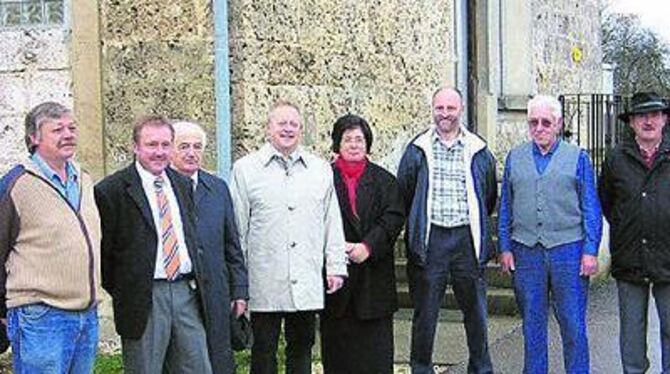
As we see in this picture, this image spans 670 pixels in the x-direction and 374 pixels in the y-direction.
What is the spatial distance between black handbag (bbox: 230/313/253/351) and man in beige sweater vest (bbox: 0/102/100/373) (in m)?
1.01

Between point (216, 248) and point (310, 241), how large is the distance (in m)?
0.69

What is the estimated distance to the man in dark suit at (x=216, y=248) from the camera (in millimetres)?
6098

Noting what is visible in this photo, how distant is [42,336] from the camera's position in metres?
5.34

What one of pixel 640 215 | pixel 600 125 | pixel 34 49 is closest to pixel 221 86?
pixel 34 49

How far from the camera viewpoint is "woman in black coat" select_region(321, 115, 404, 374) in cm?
697

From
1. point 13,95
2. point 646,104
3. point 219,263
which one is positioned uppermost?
point 13,95

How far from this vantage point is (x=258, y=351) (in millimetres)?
6738

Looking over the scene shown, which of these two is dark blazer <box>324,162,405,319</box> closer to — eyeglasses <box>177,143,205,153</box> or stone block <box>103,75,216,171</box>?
eyeglasses <box>177,143,205,153</box>

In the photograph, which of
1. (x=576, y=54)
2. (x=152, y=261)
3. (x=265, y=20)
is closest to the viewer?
(x=152, y=261)

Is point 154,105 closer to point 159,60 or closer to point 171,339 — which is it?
point 159,60

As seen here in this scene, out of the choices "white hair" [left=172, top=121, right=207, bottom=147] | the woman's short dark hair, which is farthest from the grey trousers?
the woman's short dark hair

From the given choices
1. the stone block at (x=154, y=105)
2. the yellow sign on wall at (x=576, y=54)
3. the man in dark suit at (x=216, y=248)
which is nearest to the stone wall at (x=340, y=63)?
the stone block at (x=154, y=105)

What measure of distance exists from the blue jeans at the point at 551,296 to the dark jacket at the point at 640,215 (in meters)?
0.27

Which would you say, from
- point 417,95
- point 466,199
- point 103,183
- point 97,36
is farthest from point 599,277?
point 103,183
